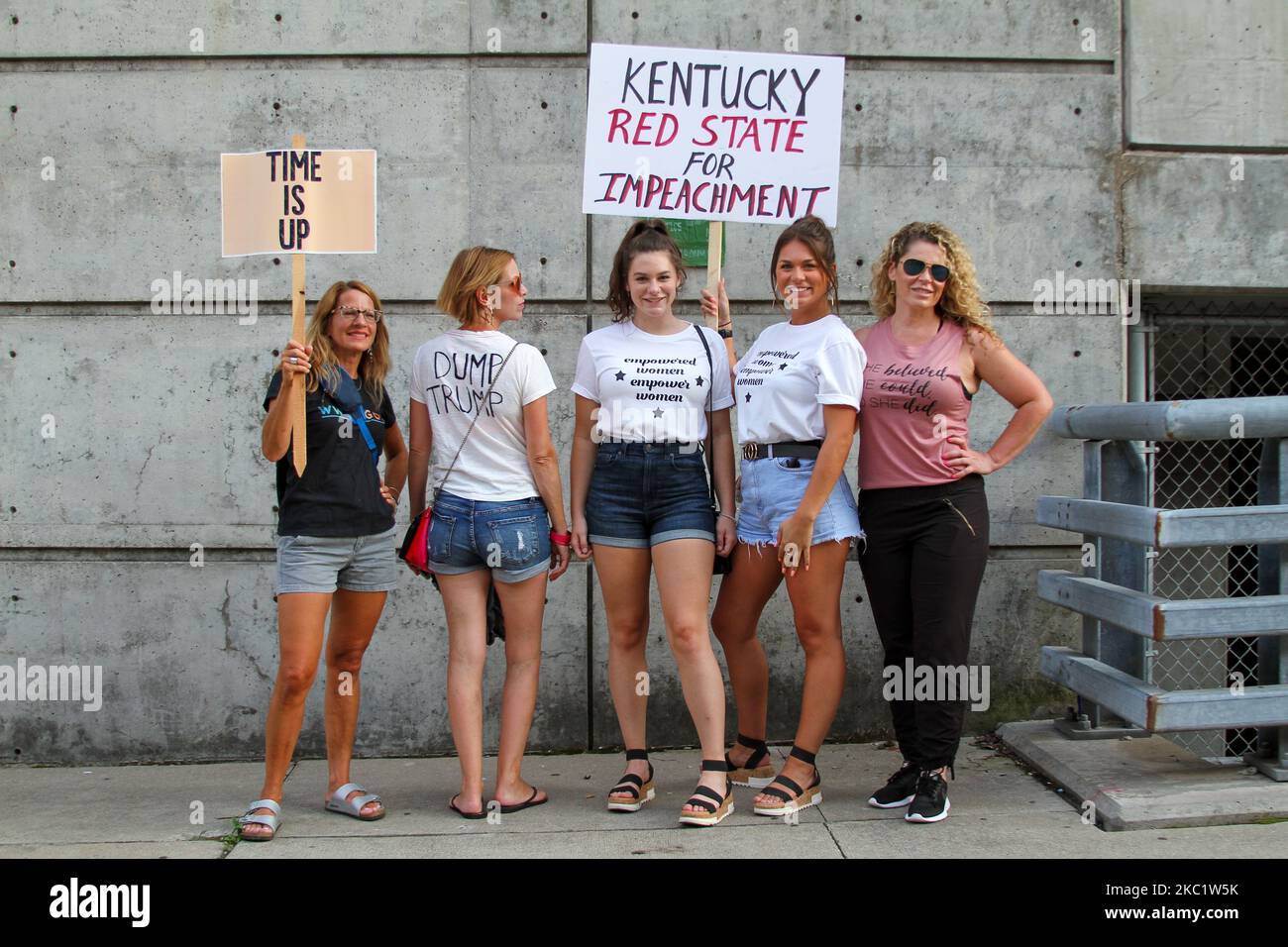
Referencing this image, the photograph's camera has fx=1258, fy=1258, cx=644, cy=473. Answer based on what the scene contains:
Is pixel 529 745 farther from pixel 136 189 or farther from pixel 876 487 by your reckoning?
pixel 136 189

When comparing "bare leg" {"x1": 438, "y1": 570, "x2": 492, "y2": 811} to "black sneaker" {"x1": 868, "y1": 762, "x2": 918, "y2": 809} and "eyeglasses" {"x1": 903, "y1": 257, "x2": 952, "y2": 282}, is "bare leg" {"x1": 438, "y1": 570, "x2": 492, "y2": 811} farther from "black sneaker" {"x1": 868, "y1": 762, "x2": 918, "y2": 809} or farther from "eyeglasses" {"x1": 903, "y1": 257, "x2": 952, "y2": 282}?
"eyeglasses" {"x1": 903, "y1": 257, "x2": 952, "y2": 282}

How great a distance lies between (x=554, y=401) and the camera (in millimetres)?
5727

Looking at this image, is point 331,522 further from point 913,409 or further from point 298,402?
point 913,409

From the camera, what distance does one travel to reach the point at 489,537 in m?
4.45

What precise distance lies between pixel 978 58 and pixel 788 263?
205 centimetres

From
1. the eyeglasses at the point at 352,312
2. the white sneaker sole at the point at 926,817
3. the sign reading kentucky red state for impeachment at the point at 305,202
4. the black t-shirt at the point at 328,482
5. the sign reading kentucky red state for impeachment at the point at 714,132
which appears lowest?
the white sneaker sole at the point at 926,817

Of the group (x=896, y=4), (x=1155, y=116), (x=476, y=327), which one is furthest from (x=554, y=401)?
(x=1155, y=116)

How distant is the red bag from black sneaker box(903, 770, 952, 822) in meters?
1.91

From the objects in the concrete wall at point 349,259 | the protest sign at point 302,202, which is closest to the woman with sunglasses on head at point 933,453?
the concrete wall at point 349,259

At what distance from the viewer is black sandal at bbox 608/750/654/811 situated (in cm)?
458

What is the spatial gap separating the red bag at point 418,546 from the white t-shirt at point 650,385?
2.37 ft

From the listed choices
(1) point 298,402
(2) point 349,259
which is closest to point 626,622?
(1) point 298,402

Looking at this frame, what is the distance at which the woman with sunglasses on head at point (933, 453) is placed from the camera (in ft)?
14.3

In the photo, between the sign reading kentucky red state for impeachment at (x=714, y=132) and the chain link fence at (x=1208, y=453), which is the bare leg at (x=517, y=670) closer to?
the sign reading kentucky red state for impeachment at (x=714, y=132)
